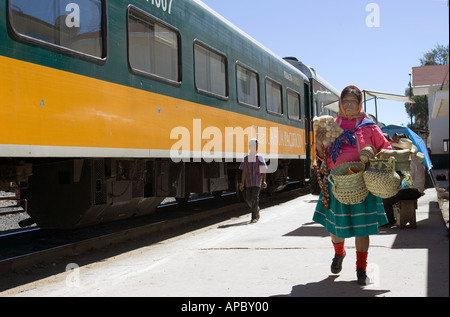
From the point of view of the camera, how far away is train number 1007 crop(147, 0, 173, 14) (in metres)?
7.36

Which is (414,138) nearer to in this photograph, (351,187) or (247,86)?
(247,86)

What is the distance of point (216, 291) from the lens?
436 centimetres

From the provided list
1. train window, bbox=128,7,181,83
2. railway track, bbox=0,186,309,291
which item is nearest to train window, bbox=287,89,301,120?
railway track, bbox=0,186,309,291

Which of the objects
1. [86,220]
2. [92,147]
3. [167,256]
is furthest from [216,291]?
[86,220]

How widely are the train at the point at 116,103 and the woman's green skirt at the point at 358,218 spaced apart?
9.15 ft

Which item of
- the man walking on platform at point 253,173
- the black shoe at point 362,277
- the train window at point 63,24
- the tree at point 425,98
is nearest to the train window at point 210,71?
Result: the man walking on platform at point 253,173

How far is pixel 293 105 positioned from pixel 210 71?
18.4 ft

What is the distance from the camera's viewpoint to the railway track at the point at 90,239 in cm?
617

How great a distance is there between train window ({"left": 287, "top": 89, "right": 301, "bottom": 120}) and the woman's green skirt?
938cm

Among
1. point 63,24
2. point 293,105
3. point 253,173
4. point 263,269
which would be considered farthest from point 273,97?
point 263,269

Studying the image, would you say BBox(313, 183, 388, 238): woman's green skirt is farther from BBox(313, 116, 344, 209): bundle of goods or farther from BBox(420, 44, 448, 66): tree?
BBox(420, 44, 448, 66): tree

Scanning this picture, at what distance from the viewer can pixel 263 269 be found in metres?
5.19

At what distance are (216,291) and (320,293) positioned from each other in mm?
826
